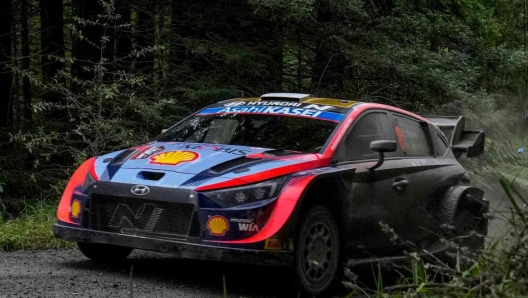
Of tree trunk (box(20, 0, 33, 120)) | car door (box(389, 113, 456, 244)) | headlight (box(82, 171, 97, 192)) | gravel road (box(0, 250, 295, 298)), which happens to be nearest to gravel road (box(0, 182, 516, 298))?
gravel road (box(0, 250, 295, 298))

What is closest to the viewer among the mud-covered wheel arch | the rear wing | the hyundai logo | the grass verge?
the hyundai logo

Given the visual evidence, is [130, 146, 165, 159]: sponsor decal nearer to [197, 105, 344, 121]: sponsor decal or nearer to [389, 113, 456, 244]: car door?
[197, 105, 344, 121]: sponsor decal

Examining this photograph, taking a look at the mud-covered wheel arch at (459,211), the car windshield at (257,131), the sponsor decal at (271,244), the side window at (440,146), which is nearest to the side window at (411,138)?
the side window at (440,146)

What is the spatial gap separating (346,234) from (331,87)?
9494 mm

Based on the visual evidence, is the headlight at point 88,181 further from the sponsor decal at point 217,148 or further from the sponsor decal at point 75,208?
the sponsor decal at point 217,148

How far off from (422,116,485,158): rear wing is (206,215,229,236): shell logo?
12.1ft

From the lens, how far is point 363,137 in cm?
758

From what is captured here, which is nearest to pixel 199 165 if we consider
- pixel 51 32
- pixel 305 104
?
pixel 305 104

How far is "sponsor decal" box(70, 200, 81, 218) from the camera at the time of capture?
691 centimetres

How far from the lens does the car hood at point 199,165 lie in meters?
6.46

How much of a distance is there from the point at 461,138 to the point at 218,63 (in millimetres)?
6108

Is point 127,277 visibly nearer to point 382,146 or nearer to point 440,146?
point 382,146

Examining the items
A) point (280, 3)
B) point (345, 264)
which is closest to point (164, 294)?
point (345, 264)

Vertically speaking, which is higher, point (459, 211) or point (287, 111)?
point (287, 111)
